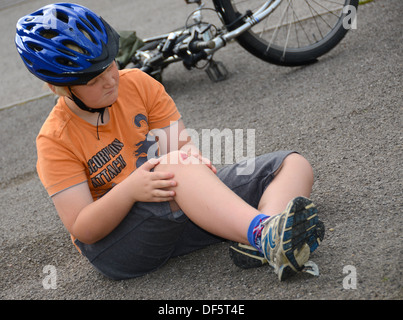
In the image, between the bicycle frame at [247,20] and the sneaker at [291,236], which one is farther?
the bicycle frame at [247,20]

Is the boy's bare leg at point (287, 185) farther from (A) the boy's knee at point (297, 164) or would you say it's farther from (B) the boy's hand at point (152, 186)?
(B) the boy's hand at point (152, 186)

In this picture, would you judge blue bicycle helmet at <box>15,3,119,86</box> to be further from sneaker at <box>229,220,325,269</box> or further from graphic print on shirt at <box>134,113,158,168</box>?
sneaker at <box>229,220,325,269</box>

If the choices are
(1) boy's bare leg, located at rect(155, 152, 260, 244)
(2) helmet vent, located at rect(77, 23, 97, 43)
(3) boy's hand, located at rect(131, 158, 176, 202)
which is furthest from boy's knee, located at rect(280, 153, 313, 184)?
(2) helmet vent, located at rect(77, 23, 97, 43)

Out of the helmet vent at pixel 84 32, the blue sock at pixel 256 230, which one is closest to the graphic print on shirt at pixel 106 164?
the helmet vent at pixel 84 32

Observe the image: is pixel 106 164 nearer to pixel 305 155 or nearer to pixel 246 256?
pixel 246 256

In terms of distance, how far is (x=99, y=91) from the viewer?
248 centimetres

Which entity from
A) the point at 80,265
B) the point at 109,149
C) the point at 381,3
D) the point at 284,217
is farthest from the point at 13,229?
the point at 381,3

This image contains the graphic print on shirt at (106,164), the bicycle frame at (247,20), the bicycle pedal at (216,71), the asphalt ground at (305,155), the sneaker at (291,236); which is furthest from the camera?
the bicycle pedal at (216,71)

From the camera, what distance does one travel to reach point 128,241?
2529 millimetres

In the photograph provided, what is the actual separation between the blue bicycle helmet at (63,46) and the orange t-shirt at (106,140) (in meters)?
0.19

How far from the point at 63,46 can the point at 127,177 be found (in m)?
0.59

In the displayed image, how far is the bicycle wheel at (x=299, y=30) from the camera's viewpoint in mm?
4629

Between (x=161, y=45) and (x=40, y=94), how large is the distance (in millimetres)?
1826

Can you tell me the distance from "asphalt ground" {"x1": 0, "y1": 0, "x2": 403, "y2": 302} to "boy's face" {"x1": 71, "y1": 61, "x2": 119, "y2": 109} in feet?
2.61
